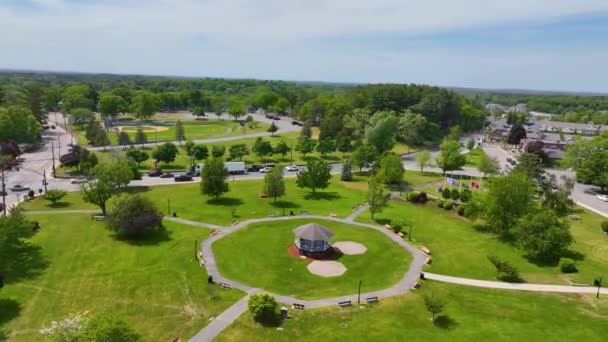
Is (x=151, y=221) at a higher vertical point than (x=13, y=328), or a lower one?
higher

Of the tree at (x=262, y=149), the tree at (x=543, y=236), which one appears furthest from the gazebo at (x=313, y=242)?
the tree at (x=262, y=149)

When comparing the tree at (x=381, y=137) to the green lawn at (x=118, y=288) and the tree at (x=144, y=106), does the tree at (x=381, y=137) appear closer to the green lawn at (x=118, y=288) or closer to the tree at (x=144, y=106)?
the green lawn at (x=118, y=288)

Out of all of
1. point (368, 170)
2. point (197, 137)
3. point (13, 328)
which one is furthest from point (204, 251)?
point (197, 137)

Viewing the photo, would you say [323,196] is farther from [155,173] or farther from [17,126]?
[17,126]

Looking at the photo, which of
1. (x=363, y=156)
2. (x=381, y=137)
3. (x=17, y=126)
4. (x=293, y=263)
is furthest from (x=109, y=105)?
(x=293, y=263)

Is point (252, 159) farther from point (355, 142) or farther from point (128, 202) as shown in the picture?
point (128, 202)
